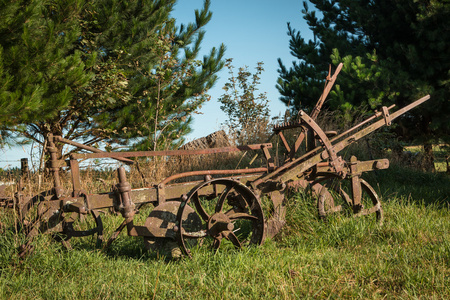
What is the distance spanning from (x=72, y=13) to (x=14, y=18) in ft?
3.76

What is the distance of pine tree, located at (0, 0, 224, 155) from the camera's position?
22.3ft

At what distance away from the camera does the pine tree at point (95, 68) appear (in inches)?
268

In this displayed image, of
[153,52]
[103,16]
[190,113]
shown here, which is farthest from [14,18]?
[190,113]

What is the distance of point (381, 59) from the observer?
439 inches

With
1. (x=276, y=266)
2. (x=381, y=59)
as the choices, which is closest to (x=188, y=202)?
(x=276, y=266)

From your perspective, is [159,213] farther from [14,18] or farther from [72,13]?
[72,13]

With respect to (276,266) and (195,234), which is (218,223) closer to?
(195,234)

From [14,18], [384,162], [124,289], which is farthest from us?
[14,18]

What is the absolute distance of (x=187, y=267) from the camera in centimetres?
334

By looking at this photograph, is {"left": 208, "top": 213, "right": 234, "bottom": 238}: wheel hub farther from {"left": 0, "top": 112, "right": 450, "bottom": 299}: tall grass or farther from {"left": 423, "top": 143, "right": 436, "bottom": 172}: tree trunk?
{"left": 423, "top": 143, "right": 436, "bottom": 172}: tree trunk

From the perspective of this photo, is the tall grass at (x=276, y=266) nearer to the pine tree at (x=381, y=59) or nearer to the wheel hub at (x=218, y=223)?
the wheel hub at (x=218, y=223)

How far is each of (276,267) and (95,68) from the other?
6.57 metres

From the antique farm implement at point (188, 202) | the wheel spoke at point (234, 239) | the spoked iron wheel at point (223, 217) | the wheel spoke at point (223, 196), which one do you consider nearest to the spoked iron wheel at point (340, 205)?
the antique farm implement at point (188, 202)

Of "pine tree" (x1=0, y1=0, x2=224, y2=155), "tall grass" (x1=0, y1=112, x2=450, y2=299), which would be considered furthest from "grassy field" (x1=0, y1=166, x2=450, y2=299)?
"pine tree" (x1=0, y1=0, x2=224, y2=155)
